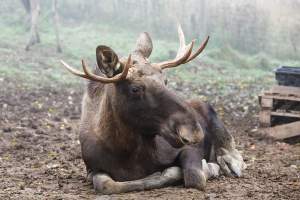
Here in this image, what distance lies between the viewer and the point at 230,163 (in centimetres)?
698

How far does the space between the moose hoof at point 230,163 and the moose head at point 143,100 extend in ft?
4.14

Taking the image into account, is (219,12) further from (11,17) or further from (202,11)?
(11,17)

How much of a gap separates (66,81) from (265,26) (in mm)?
7156

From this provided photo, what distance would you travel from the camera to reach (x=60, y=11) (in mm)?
24594

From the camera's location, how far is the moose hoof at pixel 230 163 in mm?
6910

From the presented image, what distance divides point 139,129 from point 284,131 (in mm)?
4398

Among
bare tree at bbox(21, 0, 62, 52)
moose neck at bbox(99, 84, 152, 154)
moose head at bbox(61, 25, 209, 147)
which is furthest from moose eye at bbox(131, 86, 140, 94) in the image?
bare tree at bbox(21, 0, 62, 52)

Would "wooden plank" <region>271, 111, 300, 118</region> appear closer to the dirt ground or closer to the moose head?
the dirt ground

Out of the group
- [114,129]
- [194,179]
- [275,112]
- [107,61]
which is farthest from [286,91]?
[107,61]

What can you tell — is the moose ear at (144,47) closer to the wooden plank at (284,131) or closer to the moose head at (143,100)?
the moose head at (143,100)

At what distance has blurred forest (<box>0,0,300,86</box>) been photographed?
18688mm

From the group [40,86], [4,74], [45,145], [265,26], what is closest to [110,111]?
[45,145]

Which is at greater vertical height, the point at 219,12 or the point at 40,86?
the point at 219,12

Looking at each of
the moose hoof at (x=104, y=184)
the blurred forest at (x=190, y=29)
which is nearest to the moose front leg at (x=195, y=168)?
the moose hoof at (x=104, y=184)
